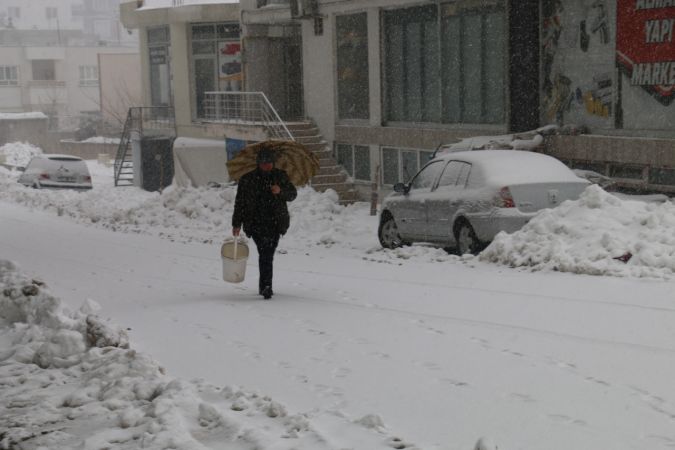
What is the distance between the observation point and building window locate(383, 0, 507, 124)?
2395 cm

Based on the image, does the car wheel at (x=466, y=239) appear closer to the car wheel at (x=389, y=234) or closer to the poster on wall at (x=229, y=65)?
the car wheel at (x=389, y=234)

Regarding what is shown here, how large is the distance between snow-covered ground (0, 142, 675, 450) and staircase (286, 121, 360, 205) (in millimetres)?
12261

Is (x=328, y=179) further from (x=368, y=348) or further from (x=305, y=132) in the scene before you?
(x=368, y=348)

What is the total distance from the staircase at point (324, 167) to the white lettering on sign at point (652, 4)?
10519 millimetres

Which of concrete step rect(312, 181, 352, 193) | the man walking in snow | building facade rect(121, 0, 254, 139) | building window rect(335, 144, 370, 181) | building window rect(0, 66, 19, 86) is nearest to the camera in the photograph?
the man walking in snow

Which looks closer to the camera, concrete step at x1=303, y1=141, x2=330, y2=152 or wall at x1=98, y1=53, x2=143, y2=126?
concrete step at x1=303, y1=141, x2=330, y2=152

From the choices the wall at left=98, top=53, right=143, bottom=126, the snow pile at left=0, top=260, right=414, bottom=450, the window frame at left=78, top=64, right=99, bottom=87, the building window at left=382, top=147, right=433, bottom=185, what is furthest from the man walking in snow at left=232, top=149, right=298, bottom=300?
the window frame at left=78, top=64, right=99, bottom=87

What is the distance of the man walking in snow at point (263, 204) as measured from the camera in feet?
38.4

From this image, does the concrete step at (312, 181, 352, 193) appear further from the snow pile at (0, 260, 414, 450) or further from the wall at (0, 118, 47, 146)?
the wall at (0, 118, 47, 146)

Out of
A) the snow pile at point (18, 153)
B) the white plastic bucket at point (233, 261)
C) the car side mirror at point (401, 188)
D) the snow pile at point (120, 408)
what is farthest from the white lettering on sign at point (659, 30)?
the snow pile at point (18, 153)

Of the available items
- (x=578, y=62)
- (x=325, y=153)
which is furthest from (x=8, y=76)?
(x=578, y=62)

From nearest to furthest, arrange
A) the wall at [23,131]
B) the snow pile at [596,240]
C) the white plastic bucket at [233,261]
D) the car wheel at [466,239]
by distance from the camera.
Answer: the white plastic bucket at [233,261]
the snow pile at [596,240]
the car wheel at [466,239]
the wall at [23,131]

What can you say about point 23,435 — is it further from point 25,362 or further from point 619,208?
point 619,208

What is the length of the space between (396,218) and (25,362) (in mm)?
9845
